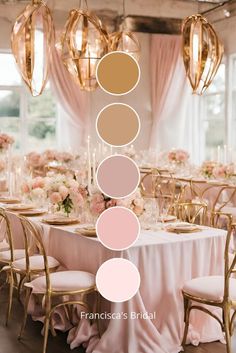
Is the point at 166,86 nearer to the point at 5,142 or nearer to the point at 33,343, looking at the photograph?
the point at 5,142

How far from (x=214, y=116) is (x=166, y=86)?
113 cm

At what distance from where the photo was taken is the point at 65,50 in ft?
17.0

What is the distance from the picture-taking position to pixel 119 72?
2.90 meters

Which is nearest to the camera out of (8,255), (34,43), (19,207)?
(34,43)

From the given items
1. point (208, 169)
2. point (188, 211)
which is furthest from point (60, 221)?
point (208, 169)

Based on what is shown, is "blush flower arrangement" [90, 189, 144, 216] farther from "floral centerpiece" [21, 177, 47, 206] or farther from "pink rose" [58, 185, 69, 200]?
"floral centerpiece" [21, 177, 47, 206]

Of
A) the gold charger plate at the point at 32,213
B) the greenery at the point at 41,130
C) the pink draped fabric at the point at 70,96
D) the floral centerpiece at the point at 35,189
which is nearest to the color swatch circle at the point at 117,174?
the floral centerpiece at the point at 35,189

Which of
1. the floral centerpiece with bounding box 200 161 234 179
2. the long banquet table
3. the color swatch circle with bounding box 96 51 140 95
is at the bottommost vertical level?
the long banquet table

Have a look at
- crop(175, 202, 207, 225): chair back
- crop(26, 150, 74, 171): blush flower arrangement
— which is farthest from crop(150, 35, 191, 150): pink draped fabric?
crop(175, 202, 207, 225): chair back

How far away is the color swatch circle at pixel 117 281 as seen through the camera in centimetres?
289

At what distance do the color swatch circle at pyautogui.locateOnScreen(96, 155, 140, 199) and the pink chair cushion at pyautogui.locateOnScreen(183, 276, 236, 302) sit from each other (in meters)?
1.04

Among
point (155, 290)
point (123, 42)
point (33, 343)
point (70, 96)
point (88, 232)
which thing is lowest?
point (33, 343)

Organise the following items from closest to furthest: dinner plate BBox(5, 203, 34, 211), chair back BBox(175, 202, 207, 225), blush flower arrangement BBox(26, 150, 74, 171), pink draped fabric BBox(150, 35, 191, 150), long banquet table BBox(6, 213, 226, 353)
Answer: long banquet table BBox(6, 213, 226, 353) → chair back BBox(175, 202, 207, 225) → dinner plate BBox(5, 203, 34, 211) → blush flower arrangement BBox(26, 150, 74, 171) → pink draped fabric BBox(150, 35, 191, 150)

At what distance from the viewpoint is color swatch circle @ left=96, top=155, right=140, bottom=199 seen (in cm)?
279
